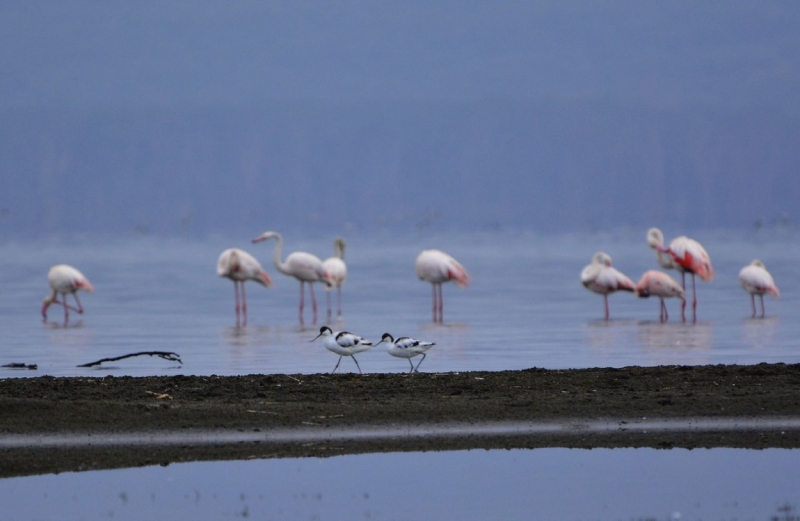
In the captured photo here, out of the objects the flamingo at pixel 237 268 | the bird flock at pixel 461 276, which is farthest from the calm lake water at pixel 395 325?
the flamingo at pixel 237 268

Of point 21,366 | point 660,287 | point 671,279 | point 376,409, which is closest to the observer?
point 376,409

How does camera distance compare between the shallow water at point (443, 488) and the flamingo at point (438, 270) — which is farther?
the flamingo at point (438, 270)

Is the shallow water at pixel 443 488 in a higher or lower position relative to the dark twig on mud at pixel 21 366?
lower

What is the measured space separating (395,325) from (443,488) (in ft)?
38.0

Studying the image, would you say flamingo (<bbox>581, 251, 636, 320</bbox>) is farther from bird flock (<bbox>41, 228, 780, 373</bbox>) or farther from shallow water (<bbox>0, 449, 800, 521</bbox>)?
shallow water (<bbox>0, 449, 800, 521</bbox>)

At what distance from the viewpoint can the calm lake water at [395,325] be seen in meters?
13.4

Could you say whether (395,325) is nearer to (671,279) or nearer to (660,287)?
(660,287)

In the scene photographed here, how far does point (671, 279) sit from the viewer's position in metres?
21.6

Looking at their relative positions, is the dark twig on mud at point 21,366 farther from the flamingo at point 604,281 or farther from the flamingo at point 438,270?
the flamingo at point 438,270

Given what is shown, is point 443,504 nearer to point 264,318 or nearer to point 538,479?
point 538,479

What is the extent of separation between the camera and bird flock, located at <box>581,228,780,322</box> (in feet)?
68.4

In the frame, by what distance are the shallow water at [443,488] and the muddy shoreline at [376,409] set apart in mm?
294

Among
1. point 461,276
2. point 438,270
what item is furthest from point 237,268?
point 461,276

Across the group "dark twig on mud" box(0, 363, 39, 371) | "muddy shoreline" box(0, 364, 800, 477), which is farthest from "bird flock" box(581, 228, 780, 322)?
"dark twig on mud" box(0, 363, 39, 371)
